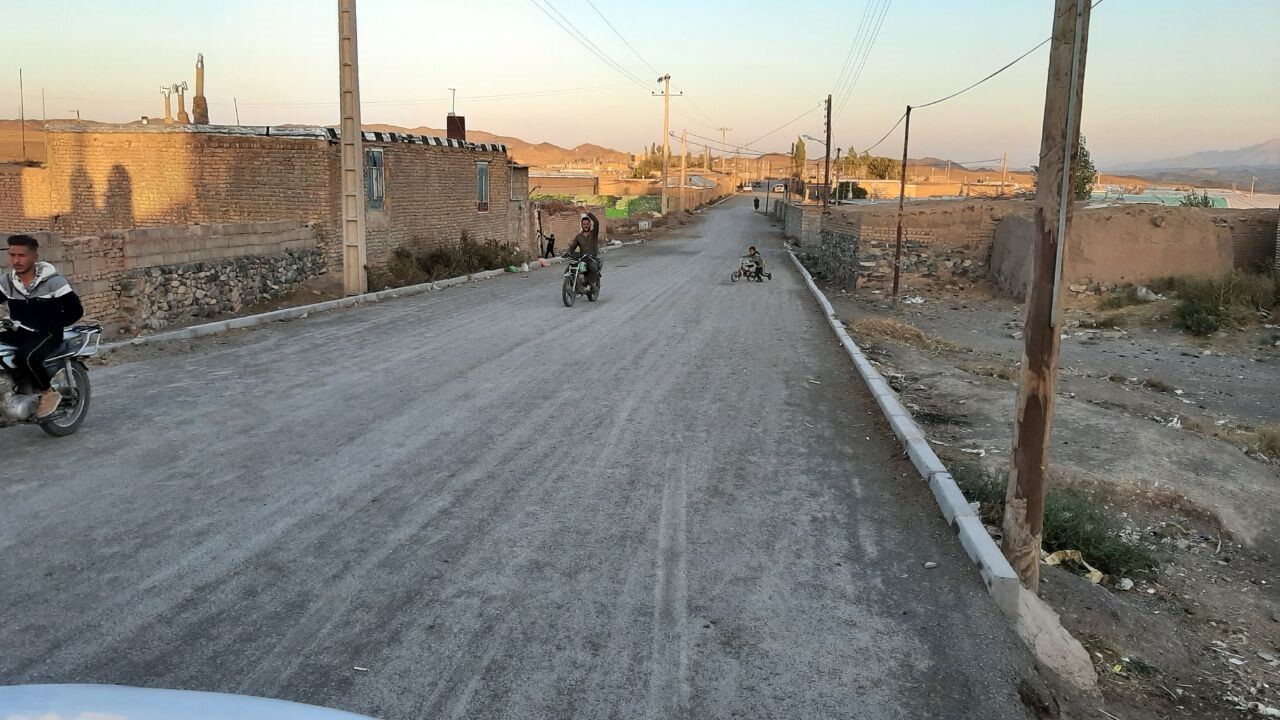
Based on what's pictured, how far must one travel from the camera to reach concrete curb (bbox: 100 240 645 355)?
36.6 ft

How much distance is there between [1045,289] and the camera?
191 inches

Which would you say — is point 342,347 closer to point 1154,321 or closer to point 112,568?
point 112,568

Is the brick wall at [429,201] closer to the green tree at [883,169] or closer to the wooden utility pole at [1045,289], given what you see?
the wooden utility pole at [1045,289]

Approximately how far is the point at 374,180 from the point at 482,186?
682 cm

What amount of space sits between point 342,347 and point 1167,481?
9.56 meters

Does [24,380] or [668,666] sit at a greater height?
[24,380]

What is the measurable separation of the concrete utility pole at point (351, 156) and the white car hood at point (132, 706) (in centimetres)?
1584

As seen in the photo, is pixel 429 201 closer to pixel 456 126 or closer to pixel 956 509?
pixel 456 126

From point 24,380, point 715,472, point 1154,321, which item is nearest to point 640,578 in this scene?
point 715,472

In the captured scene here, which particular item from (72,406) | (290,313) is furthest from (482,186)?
(72,406)

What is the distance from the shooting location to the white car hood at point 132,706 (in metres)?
2.00

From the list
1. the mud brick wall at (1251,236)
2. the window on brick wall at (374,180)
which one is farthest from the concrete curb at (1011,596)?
the mud brick wall at (1251,236)

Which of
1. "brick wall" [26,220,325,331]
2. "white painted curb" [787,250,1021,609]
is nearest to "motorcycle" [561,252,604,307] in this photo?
"brick wall" [26,220,325,331]

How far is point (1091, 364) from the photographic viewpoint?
573 inches
